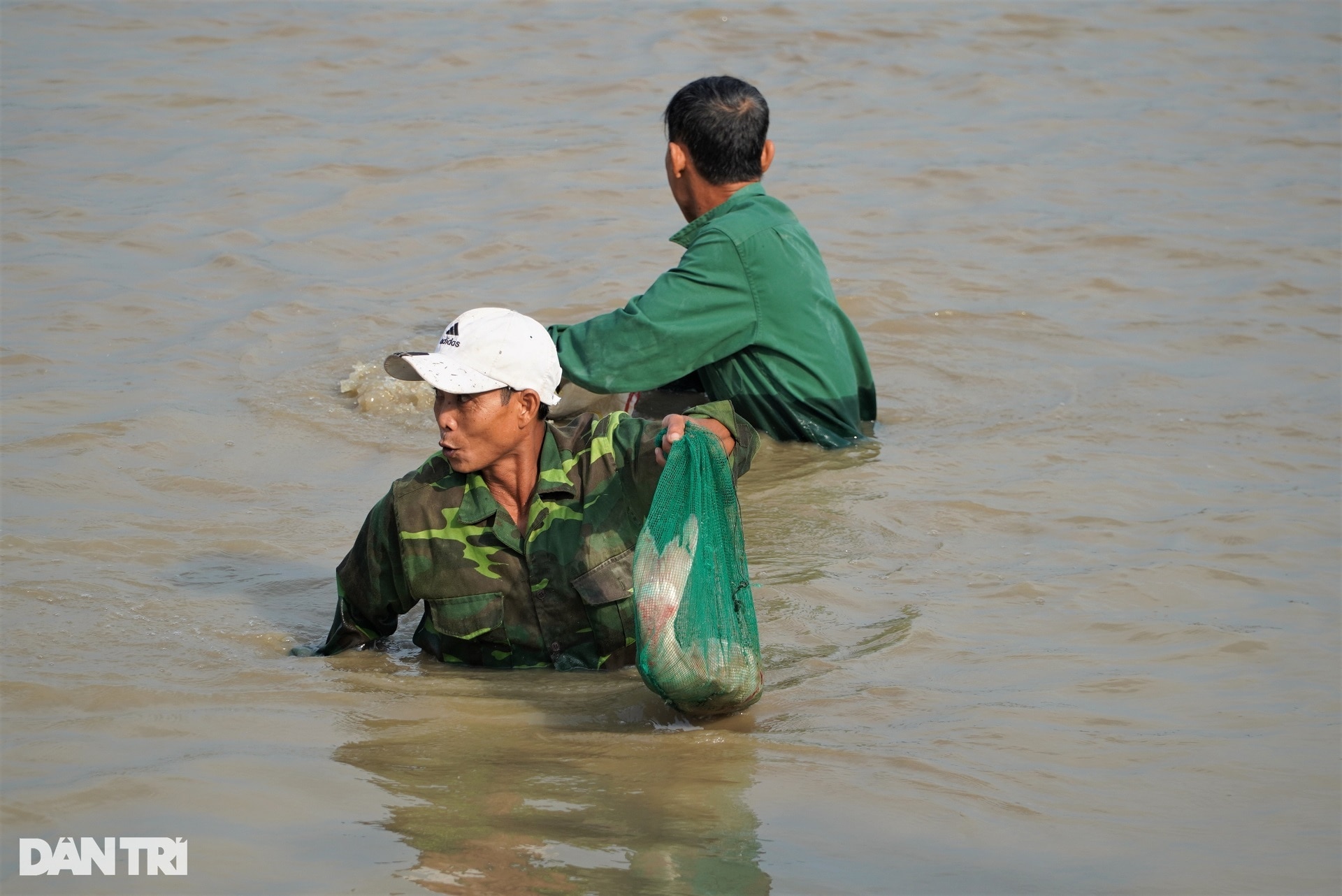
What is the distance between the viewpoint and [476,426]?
135 inches

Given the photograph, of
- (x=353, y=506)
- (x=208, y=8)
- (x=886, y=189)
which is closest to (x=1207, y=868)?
(x=353, y=506)

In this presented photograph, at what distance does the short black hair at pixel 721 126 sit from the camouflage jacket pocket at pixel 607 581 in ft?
7.01

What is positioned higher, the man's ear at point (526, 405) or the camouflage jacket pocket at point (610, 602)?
the man's ear at point (526, 405)

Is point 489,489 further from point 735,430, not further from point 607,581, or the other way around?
point 735,430

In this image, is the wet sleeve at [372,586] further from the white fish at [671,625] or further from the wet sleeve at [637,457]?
the white fish at [671,625]

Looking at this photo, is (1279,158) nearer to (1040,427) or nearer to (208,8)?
(1040,427)

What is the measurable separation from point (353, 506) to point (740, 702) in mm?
2299

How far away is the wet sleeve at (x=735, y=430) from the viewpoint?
3455mm

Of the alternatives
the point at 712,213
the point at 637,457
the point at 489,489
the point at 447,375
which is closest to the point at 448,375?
the point at 447,375

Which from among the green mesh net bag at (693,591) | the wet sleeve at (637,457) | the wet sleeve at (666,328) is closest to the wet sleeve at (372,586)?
the wet sleeve at (637,457)

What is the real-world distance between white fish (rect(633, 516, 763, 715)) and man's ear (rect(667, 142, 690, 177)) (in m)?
2.43

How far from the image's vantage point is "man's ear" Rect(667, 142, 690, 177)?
5.28m

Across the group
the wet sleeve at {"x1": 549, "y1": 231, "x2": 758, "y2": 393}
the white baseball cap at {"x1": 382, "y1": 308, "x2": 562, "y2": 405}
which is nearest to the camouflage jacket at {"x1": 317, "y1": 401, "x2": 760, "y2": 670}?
the white baseball cap at {"x1": 382, "y1": 308, "x2": 562, "y2": 405}

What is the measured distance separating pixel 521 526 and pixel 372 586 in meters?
0.39
